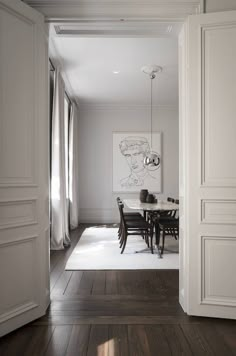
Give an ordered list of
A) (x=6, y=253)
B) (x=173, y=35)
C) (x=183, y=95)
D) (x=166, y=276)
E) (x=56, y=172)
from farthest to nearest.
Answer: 1. (x=56, y=172)
2. (x=166, y=276)
3. (x=173, y=35)
4. (x=183, y=95)
5. (x=6, y=253)

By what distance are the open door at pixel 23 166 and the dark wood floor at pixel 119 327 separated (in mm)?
236

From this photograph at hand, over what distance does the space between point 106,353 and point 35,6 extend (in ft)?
9.39

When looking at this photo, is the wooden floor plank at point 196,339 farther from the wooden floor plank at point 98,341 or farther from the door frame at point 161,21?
the wooden floor plank at point 98,341

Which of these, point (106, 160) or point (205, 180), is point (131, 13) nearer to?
point (205, 180)

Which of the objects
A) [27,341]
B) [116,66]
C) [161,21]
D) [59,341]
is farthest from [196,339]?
[116,66]

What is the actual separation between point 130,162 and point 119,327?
5.84 m

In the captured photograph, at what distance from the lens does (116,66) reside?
513cm

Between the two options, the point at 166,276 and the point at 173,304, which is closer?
the point at 173,304

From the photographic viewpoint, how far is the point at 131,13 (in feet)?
8.66

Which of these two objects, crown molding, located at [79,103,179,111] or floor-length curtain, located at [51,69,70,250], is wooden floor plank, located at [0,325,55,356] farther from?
crown molding, located at [79,103,179,111]

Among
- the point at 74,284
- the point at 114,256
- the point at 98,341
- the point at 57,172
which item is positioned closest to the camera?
the point at 98,341

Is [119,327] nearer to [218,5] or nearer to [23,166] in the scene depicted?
[23,166]

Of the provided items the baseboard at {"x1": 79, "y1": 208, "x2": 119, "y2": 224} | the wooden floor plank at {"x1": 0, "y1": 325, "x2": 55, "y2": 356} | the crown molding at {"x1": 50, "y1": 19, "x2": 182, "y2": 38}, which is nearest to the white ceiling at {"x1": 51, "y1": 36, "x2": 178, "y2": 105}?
the crown molding at {"x1": 50, "y1": 19, "x2": 182, "y2": 38}

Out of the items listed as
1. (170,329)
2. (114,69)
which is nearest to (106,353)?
(170,329)
